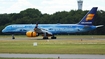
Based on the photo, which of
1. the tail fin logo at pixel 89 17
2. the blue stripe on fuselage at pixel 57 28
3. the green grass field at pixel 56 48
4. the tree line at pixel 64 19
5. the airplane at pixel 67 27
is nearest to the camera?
the green grass field at pixel 56 48

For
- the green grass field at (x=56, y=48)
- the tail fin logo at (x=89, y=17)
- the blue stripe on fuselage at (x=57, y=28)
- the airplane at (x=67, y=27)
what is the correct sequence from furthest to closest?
1. the tail fin logo at (x=89, y=17)
2. the blue stripe on fuselage at (x=57, y=28)
3. the airplane at (x=67, y=27)
4. the green grass field at (x=56, y=48)

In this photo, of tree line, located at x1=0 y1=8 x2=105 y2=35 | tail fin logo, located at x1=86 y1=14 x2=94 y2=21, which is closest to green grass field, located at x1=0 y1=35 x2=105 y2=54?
tail fin logo, located at x1=86 y1=14 x2=94 y2=21

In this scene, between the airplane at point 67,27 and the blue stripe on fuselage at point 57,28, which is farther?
the blue stripe on fuselage at point 57,28

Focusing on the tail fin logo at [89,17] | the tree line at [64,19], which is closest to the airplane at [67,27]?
the tail fin logo at [89,17]

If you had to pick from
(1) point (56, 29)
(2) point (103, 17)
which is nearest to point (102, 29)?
(2) point (103, 17)

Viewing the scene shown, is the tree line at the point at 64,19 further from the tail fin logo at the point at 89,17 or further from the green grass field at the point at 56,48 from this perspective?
the green grass field at the point at 56,48

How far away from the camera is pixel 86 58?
27.8 m

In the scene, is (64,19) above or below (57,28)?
below

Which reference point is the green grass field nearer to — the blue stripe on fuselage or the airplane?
the airplane

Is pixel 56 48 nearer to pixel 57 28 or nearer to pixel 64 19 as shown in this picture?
pixel 57 28

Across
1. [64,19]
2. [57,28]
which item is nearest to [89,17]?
[57,28]

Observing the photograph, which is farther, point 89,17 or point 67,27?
point 89,17

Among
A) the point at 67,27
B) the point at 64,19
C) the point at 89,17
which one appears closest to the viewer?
the point at 67,27

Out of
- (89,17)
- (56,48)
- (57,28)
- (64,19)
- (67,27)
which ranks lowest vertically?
(64,19)
